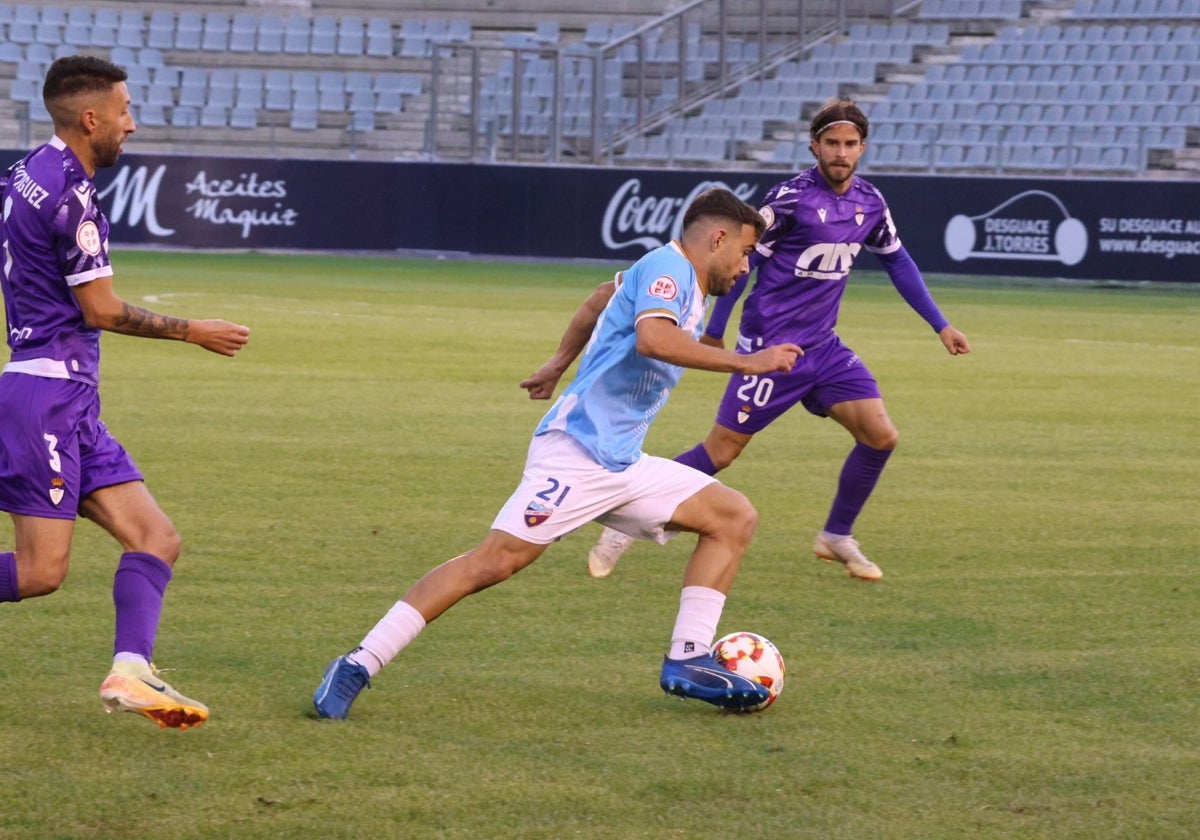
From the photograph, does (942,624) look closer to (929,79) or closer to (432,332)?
(432,332)

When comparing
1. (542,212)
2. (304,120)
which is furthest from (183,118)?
(542,212)

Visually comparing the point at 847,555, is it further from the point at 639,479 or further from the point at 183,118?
the point at 183,118

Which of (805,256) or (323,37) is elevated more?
(805,256)

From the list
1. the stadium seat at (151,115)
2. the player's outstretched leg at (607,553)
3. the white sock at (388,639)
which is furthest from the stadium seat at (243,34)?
the white sock at (388,639)

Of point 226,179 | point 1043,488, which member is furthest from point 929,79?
point 1043,488

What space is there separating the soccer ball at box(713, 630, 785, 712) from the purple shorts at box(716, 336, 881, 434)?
223cm

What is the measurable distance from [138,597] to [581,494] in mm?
1328

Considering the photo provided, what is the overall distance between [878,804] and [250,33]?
35.1m

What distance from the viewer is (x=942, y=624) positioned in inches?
263

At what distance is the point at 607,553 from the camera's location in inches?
292

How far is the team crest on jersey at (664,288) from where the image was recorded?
5.19 metres

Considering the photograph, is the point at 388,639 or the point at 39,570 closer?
the point at 39,570

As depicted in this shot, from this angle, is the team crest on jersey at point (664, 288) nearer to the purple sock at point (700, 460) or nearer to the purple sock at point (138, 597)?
the purple sock at point (138, 597)

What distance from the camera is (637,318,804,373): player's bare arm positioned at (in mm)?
5074
